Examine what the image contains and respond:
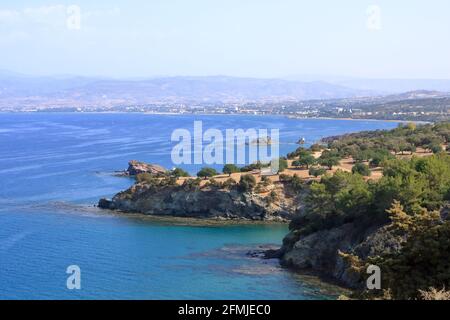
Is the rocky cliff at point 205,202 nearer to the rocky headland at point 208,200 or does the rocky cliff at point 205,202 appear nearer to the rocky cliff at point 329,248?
the rocky headland at point 208,200

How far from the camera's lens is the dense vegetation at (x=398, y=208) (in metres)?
14.4

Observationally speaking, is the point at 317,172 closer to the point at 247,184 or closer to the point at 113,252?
the point at 247,184

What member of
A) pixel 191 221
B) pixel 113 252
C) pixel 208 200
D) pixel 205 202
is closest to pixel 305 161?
pixel 208 200

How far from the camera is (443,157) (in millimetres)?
32500

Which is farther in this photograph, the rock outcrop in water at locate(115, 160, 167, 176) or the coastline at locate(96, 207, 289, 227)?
the rock outcrop in water at locate(115, 160, 167, 176)
